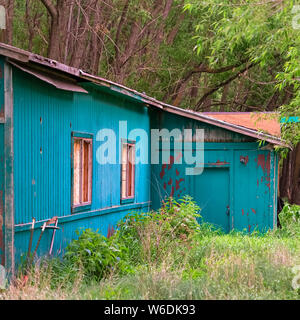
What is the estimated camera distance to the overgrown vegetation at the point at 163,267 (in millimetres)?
8336

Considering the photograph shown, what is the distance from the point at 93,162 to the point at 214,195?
5.00 meters

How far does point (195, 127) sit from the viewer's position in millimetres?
16516

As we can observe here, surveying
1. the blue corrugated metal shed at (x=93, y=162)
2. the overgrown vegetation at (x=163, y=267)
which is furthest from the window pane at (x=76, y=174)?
the overgrown vegetation at (x=163, y=267)

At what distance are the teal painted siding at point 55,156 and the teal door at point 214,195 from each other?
3.03 m

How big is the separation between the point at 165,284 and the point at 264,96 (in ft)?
56.5

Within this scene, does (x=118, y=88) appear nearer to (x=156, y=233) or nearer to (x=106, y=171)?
(x=106, y=171)

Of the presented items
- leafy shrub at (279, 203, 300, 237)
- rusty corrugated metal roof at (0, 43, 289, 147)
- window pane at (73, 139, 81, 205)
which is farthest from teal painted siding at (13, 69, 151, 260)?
leafy shrub at (279, 203, 300, 237)

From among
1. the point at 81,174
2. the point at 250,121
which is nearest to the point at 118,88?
the point at 81,174

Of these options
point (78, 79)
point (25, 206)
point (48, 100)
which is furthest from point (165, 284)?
point (78, 79)

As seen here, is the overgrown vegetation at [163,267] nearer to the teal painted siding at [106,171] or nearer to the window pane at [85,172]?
the teal painted siding at [106,171]

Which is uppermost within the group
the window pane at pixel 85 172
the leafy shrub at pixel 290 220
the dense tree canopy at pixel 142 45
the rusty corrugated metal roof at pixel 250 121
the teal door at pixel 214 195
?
the dense tree canopy at pixel 142 45

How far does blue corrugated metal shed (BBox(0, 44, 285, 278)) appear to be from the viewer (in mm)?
8953
